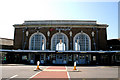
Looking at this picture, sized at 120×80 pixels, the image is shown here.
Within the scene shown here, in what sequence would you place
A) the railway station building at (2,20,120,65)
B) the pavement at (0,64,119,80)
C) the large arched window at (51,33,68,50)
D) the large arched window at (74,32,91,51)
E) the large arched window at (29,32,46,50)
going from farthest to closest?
1. the large arched window at (29,32,46,50)
2. the large arched window at (51,33,68,50)
3. the large arched window at (74,32,91,51)
4. the railway station building at (2,20,120,65)
5. the pavement at (0,64,119,80)

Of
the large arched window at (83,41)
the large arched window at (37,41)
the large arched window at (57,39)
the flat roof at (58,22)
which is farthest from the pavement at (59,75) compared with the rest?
the flat roof at (58,22)

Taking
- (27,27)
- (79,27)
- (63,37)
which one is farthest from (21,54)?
(79,27)

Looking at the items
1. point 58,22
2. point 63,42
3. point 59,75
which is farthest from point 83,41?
point 59,75

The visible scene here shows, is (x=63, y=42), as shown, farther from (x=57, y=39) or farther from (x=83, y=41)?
(x=83, y=41)

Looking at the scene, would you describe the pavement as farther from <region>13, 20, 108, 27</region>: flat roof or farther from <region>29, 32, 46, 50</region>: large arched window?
Answer: <region>13, 20, 108, 27</region>: flat roof

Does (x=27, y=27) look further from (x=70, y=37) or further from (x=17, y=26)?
(x=70, y=37)

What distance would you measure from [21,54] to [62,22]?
Result: 13.3 meters

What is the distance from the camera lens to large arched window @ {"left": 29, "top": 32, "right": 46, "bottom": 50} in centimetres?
3189

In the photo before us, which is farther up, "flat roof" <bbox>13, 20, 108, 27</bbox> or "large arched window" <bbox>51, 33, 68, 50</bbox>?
"flat roof" <bbox>13, 20, 108, 27</bbox>

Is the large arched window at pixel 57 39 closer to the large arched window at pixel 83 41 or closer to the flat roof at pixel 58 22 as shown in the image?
the large arched window at pixel 83 41

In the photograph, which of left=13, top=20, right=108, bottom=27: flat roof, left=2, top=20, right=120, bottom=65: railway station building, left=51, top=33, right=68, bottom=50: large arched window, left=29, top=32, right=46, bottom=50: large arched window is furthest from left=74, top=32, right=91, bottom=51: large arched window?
left=29, top=32, right=46, bottom=50: large arched window

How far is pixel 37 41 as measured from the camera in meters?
32.2

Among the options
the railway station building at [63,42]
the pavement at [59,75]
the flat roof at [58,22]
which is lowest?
the pavement at [59,75]

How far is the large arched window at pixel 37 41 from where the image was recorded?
3189 centimetres
